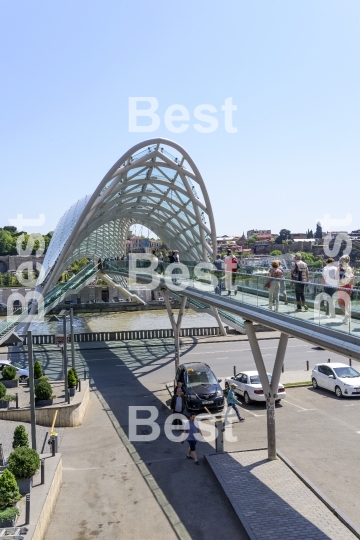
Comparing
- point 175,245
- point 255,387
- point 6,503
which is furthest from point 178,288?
point 175,245

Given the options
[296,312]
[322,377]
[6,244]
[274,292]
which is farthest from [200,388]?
[6,244]

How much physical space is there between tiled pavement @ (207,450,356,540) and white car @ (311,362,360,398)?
774 centimetres

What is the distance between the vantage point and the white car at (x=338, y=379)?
21.2 metres

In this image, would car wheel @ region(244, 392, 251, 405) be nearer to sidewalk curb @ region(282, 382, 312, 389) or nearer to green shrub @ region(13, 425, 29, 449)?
sidewalk curb @ region(282, 382, 312, 389)

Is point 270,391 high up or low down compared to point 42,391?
up

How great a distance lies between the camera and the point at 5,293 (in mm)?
72750

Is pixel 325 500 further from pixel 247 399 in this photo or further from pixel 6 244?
pixel 6 244

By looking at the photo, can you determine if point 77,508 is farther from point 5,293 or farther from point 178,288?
point 5,293

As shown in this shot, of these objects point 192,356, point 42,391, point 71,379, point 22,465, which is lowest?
point 192,356

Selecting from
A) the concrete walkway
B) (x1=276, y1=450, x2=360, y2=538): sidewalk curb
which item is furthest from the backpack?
the concrete walkway

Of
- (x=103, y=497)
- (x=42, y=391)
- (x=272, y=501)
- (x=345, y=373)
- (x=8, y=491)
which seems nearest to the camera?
(x=8, y=491)

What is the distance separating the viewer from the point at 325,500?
1164cm

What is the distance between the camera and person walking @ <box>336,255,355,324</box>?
10.3 m

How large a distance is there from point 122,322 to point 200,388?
111ft
